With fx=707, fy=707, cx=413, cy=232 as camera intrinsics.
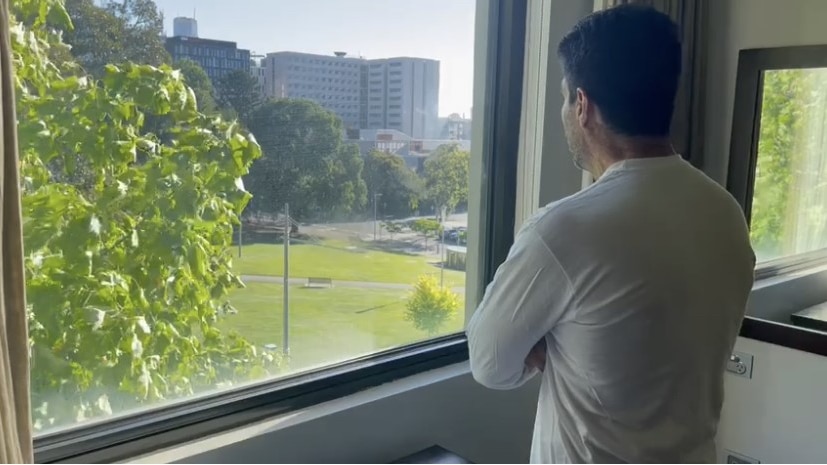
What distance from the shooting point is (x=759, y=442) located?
7.43ft

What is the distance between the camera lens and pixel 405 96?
6.96 feet

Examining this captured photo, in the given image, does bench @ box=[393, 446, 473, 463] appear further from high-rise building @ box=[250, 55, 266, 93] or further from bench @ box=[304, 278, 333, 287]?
high-rise building @ box=[250, 55, 266, 93]

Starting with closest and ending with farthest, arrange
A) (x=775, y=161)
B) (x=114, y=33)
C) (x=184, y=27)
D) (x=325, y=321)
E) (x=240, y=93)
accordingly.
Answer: (x=114, y=33) → (x=184, y=27) → (x=240, y=93) → (x=325, y=321) → (x=775, y=161)

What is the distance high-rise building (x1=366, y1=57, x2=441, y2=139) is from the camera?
204 cm

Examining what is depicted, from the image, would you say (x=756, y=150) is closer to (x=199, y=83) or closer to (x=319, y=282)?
(x=319, y=282)

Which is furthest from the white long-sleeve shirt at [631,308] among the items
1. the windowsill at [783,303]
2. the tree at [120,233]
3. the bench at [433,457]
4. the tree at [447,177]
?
the windowsill at [783,303]

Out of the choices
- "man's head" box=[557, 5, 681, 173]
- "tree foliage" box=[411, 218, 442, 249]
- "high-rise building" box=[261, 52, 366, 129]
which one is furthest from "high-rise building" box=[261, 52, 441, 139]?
"man's head" box=[557, 5, 681, 173]

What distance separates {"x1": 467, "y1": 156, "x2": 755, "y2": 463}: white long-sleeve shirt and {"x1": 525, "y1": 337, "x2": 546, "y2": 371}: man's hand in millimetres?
30

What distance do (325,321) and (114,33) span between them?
0.90 m

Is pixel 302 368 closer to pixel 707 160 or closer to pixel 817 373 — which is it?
pixel 817 373

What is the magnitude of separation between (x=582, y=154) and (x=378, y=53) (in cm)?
95

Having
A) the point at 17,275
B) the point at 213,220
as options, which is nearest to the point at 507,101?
the point at 213,220

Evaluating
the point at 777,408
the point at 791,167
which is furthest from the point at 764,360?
the point at 791,167

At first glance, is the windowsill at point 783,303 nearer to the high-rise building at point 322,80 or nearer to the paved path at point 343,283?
the paved path at point 343,283
